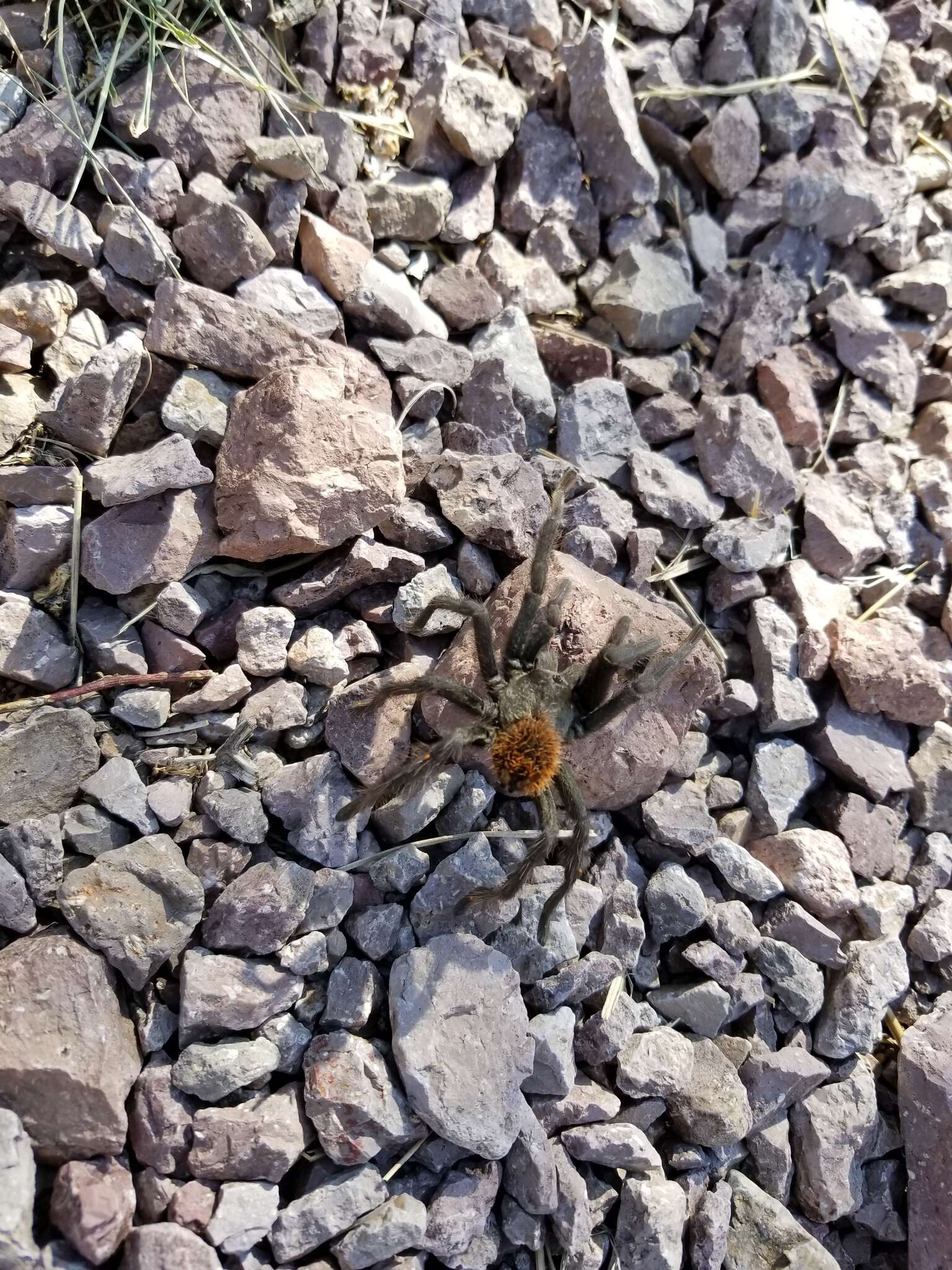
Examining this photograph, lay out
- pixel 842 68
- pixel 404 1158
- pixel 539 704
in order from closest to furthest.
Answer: pixel 404 1158, pixel 539 704, pixel 842 68

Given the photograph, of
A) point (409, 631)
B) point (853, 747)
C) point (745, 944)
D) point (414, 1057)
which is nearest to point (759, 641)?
point (853, 747)

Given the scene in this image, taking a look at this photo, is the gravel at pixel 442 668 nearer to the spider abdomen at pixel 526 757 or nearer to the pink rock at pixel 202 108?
the pink rock at pixel 202 108

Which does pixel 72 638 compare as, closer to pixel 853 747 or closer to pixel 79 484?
pixel 79 484

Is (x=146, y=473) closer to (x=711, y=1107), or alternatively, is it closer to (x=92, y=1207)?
(x=92, y=1207)

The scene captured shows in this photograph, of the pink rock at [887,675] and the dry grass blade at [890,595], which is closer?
the pink rock at [887,675]

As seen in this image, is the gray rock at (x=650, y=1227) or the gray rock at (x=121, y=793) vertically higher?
the gray rock at (x=121, y=793)

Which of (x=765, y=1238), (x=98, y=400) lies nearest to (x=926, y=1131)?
(x=765, y=1238)

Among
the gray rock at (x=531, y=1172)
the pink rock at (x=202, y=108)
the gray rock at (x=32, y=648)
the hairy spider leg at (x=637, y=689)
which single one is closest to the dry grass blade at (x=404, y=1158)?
the gray rock at (x=531, y=1172)
